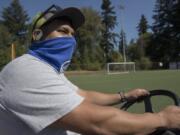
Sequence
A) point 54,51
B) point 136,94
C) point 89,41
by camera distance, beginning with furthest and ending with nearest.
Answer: point 89,41
point 136,94
point 54,51

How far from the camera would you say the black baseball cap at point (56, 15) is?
298 centimetres

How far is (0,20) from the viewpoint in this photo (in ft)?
324

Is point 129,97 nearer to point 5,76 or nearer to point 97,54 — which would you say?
point 5,76

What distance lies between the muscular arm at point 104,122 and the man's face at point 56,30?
1.82 ft

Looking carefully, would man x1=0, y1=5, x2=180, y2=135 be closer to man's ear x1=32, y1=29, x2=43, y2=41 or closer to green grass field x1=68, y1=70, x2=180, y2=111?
man's ear x1=32, y1=29, x2=43, y2=41

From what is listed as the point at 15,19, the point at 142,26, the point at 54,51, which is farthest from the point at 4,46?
the point at 142,26

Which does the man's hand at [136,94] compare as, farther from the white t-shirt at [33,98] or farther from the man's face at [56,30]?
the white t-shirt at [33,98]

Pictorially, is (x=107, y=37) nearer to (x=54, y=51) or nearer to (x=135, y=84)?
(x=135, y=84)

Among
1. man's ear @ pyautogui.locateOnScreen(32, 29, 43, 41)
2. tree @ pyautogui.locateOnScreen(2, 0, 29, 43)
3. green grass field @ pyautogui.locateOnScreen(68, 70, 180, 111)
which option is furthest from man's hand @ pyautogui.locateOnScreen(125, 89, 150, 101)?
tree @ pyautogui.locateOnScreen(2, 0, 29, 43)

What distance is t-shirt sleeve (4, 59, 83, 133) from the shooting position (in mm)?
2520

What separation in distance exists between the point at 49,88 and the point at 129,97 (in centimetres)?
151

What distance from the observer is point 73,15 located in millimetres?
3115

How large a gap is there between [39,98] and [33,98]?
34 mm

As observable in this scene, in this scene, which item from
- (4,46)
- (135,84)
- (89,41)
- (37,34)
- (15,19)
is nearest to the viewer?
(37,34)
